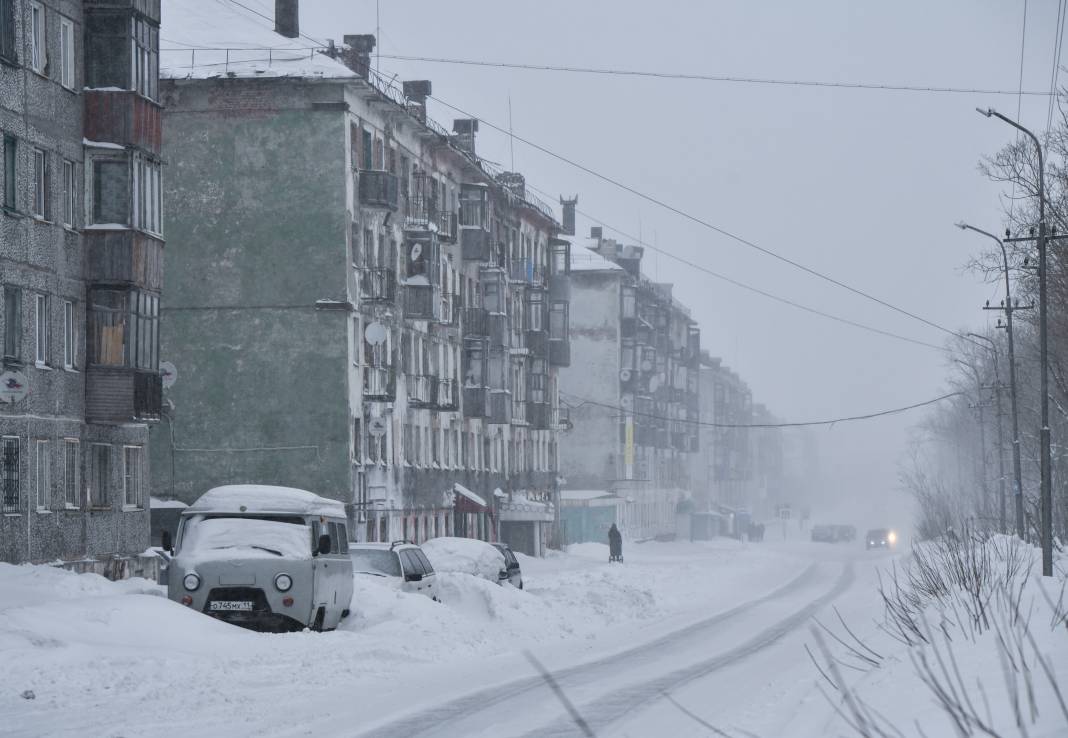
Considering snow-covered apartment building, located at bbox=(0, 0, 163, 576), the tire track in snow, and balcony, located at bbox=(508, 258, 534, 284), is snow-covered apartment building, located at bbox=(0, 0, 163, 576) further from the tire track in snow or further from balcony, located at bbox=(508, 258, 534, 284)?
balcony, located at bbox=(508, 258, 534, 284)

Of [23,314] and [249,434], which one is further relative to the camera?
[249,434]

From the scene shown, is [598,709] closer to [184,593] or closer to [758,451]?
[184,593]

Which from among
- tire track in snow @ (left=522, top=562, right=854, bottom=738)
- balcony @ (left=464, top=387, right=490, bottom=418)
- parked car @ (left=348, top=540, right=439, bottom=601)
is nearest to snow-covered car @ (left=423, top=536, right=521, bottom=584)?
parked car @ (left=348, top=540, right=439, bottom=601)

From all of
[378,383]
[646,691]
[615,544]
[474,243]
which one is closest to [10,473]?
[646,691]

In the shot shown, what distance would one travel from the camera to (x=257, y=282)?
52812 mm

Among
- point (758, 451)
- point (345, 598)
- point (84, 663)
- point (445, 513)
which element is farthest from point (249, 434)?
point (758, 451)

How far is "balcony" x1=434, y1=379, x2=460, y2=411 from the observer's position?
6248cm

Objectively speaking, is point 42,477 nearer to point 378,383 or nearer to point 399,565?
point 399,565

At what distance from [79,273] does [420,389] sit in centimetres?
2484

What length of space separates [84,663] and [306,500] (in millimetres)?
7214

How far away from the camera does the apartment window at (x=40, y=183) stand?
35.4 meters

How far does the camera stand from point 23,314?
114ft

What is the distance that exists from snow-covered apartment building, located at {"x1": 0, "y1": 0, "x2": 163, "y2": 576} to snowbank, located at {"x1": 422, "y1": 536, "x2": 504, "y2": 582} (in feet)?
21.0

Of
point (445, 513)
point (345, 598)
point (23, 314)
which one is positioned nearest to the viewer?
point (345, 598)
